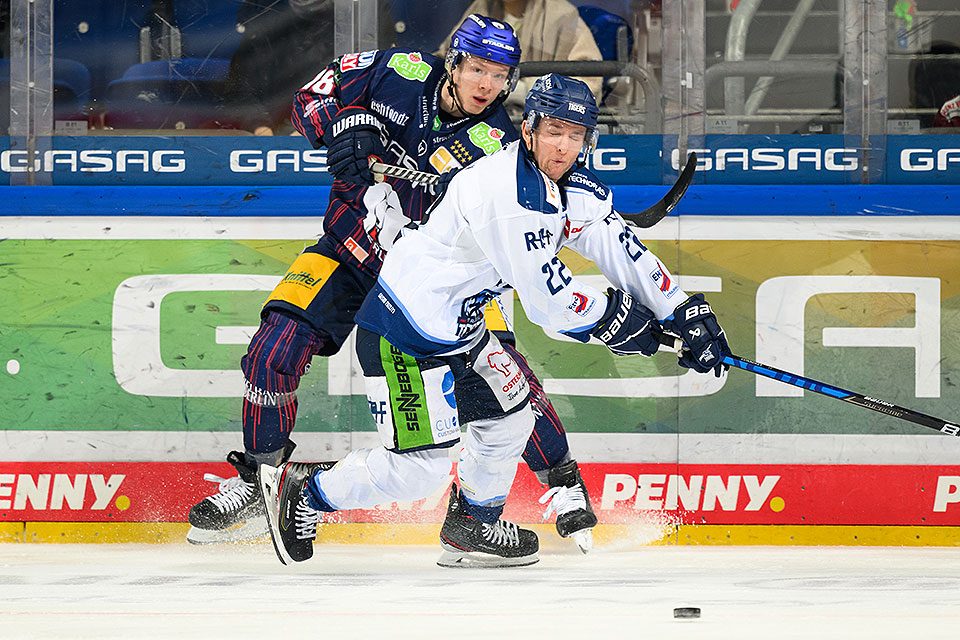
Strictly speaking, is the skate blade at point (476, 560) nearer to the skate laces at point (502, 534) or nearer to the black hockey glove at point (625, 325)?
the skate laces at point (502, 534)

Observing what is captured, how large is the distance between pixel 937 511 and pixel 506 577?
1.48 metres

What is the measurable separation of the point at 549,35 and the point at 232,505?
174 cm

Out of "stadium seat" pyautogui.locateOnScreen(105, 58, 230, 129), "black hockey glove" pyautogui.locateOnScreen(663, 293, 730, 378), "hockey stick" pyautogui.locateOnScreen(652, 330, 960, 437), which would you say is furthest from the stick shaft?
"stadium seat" pyautogui.locateOnScreen(105, 58, 230, 129)

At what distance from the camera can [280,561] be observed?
3.00 metres

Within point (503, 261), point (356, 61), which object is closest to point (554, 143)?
point (503, 261)

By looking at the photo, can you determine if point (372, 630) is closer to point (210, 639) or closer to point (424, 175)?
point (210, 639)

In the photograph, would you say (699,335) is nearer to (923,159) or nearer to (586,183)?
(586,183)

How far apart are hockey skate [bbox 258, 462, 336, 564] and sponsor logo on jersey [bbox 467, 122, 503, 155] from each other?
36.5 inches

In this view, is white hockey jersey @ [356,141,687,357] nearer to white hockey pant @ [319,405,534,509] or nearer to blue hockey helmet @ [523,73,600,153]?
Result: blue hockey helmet @ [523,73,600,153]

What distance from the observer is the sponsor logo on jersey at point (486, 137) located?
118 inches

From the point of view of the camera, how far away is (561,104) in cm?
256

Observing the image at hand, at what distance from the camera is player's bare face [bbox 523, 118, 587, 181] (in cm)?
258

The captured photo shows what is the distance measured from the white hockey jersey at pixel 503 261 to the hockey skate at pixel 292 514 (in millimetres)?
432

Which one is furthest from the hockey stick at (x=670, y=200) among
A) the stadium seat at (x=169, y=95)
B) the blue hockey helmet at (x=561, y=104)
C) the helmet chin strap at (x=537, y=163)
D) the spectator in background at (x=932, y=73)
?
the stadium seat at (x=169, y=95)
